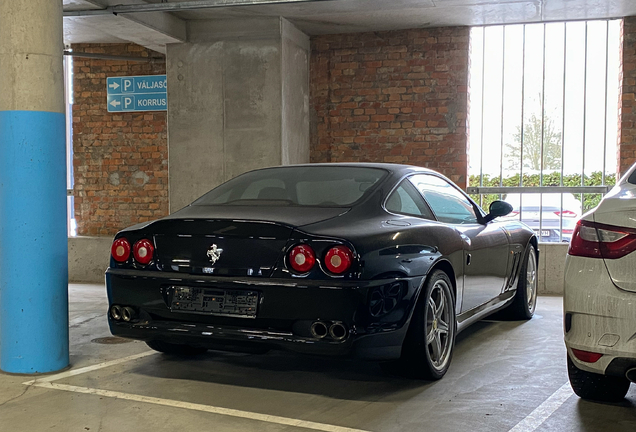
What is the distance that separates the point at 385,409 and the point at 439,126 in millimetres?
6472

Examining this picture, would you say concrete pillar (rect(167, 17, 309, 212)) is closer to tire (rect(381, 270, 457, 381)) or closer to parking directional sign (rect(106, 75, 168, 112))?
parking directional sign (rect(106, 75, 168, 112))

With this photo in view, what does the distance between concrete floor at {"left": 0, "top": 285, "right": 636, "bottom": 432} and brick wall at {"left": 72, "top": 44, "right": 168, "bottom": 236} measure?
19.1 feet

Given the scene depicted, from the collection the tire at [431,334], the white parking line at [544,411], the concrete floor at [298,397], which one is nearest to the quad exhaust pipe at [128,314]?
the concrete floor at [298,397]

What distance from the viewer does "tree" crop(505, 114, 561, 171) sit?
968cm

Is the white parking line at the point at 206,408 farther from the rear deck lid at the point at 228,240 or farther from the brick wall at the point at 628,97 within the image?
the brick wall at the point at 628,97

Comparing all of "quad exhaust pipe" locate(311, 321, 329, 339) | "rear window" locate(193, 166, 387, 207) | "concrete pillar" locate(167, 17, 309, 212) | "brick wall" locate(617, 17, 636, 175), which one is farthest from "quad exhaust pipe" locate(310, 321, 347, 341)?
"brick wall" locate(617, 17, 636, 175)

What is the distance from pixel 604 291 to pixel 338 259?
1218 millimetres

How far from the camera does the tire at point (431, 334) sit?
12.6ft

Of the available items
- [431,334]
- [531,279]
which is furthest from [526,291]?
[431,334]

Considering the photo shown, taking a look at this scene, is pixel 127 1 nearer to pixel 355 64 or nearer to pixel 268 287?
pixel 355 64

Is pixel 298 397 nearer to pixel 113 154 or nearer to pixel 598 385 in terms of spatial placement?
pixel 598 385

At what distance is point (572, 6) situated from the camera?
324 inches

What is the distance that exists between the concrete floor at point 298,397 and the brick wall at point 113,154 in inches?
229

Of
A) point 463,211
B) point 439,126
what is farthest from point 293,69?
point 463,211
